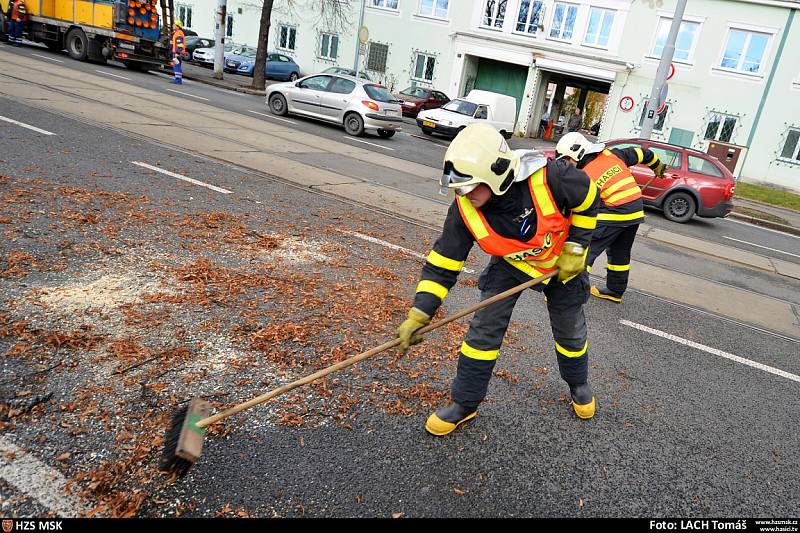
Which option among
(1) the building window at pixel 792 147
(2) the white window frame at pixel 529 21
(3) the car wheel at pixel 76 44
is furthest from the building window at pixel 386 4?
(1) the building window at pixel 792 147

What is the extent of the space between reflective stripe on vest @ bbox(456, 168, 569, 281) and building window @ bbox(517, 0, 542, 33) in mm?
27379

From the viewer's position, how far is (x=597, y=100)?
180 ft

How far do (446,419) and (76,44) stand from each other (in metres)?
23.4

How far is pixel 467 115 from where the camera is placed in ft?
63.1

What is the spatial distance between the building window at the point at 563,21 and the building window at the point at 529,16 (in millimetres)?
807

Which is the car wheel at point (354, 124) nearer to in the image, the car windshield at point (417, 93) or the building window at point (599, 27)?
the car windshield at point (417, 93)

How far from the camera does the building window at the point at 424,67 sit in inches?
1168

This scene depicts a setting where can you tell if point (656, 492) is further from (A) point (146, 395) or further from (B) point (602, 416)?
(A) point (146, 395)

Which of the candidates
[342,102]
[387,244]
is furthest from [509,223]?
[342,102]

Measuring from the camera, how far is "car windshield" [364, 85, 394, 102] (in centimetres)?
1538

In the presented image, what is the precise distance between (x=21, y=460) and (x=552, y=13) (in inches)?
1140

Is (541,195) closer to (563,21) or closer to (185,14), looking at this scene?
(563,21)

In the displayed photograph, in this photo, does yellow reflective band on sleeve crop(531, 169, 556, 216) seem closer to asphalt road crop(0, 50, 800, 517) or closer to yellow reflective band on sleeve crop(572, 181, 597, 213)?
yellow reflective band on sleeve crop(572, 181, 597, 213)

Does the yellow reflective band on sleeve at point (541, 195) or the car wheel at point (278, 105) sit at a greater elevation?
the yellow reflective band on sleeve at point (541, 195)
